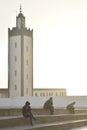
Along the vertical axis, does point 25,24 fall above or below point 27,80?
above

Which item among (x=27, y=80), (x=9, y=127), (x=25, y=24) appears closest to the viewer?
(x=9, y=127)

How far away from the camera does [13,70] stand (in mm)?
53125

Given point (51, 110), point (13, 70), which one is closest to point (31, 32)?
point (13, 70)

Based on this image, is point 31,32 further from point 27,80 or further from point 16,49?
point 27,80

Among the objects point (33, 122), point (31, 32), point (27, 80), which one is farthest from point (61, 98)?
point (31, 32)

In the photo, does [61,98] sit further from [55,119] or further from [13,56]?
[13,56]

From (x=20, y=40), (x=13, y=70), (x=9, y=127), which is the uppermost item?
(x=20, y=40)

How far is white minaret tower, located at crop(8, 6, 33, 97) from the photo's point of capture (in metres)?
52.2

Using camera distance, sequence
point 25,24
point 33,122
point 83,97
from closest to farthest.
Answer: point 33,122
point 83,97
point 25,24

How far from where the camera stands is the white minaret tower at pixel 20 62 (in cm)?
5219

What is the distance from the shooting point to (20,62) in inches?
2077

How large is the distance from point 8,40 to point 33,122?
41535 mm

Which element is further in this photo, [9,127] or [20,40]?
[20,40]

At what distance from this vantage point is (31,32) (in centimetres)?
5488
